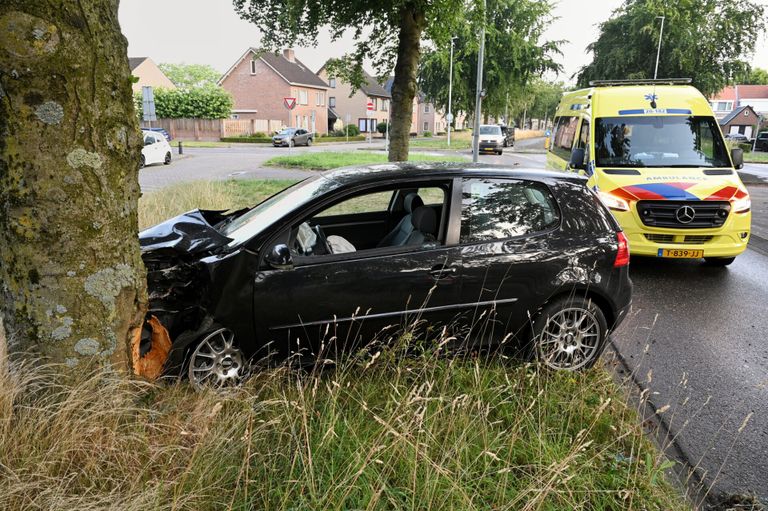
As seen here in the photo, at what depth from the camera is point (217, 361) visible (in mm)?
3525

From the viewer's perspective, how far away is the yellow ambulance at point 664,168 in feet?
22.7

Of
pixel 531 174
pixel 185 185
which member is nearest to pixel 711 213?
pixel 531 174

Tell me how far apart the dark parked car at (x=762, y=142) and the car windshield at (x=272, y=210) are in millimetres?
48339

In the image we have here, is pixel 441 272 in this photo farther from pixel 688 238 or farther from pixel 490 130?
pixel 490 130

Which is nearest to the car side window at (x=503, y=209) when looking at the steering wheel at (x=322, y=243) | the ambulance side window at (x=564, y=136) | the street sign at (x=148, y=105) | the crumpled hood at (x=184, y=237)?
the steering wheel at (x=322, y=243)

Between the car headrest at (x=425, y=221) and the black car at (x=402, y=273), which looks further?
→ the car headrest at (x=425, y=221)

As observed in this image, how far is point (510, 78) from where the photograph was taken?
4547cm

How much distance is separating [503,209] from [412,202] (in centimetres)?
97

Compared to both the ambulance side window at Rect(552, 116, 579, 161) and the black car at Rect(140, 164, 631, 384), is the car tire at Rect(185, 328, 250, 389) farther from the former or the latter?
the ambulance side window at Rect(552, 116, 579, 161)

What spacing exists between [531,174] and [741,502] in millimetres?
2510

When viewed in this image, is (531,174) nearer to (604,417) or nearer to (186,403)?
(604,417)

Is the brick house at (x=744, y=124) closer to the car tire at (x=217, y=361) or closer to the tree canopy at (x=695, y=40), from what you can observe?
the tree canopy at (x=695, y=40)

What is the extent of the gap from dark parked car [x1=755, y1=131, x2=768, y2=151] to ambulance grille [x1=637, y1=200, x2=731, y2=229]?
43656 mm

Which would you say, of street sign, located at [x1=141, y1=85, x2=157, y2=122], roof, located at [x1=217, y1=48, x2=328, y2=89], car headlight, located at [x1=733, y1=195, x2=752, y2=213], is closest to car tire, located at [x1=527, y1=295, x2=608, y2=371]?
car headlight, located at [x1=733, y1=195, x2=752, y2=213]
